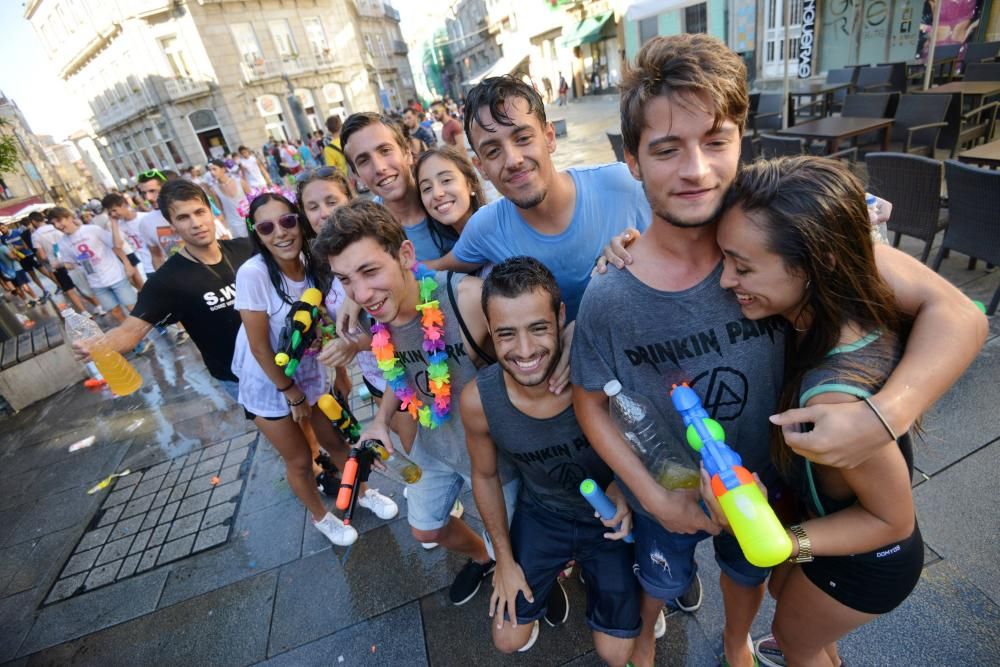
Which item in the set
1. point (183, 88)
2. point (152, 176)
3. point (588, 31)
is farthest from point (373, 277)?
point (183, 88)

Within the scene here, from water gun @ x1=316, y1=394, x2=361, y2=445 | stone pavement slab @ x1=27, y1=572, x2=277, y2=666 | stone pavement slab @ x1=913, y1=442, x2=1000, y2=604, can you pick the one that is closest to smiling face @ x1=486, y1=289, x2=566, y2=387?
water gun @ x1=316, y1=394, x2=361, y2=445

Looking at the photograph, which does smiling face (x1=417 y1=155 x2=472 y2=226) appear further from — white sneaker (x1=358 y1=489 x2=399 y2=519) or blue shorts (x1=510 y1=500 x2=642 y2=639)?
white sneaker (x1=358 y1=489 x2=399 y2=519)

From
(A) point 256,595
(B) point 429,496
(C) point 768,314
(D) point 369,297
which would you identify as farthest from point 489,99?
(A) point 256,595

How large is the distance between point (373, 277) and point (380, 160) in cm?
115

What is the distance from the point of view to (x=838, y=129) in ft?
18.5

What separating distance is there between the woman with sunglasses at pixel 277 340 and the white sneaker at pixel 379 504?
21cm

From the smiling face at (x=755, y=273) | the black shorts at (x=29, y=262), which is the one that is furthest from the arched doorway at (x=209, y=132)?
the smiling face at (x=755, y=273)

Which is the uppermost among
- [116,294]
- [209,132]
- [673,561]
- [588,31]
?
[209,132]

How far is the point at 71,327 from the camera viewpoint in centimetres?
378

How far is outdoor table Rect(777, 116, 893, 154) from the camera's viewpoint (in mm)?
5418

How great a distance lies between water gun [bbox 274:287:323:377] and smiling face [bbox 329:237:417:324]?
0.52m

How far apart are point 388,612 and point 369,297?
1.86m

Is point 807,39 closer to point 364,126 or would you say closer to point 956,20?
point 956,20

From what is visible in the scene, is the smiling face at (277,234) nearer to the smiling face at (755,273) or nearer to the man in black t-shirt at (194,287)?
the man in black t-shirt at (194,287)
